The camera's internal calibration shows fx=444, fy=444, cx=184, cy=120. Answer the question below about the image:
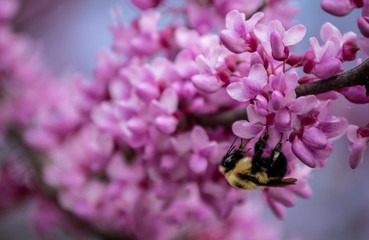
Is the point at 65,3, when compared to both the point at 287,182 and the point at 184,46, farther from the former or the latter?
the point at 287,182

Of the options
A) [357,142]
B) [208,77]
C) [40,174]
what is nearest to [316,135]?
[357,142]

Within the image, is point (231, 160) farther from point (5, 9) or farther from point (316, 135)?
point (5, 9)

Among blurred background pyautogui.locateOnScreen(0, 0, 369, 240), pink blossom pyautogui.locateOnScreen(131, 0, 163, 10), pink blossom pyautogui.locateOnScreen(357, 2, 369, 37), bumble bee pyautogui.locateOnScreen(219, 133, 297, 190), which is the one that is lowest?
blurred background pyautogui.locateOnScreen(0, 0, 369, 240)

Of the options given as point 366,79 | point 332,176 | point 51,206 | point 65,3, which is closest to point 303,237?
point 332,176

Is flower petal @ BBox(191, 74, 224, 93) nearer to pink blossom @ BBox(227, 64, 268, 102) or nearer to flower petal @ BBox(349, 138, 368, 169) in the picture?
pink blossom @ BBox(227, 64, 268, 102)

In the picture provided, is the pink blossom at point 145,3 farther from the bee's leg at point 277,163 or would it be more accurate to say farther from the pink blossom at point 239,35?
the bee's leg at point 277,163

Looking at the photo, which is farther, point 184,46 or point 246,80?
point 184,46

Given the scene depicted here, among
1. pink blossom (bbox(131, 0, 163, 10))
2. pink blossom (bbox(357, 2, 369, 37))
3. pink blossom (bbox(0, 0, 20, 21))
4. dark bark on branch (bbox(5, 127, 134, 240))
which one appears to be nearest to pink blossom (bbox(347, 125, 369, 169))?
pink blossom (bbox(357, 2, 369, 37))
